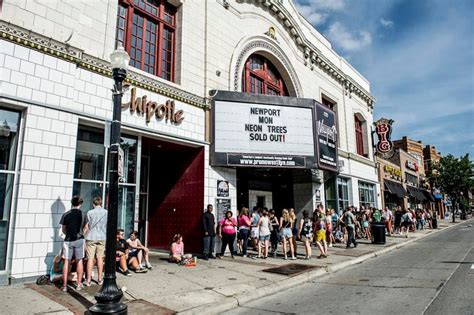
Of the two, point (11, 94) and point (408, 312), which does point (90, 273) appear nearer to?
point (11, 94)

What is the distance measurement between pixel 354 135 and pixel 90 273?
20798 millimetres

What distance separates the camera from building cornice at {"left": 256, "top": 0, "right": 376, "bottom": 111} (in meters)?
17.1

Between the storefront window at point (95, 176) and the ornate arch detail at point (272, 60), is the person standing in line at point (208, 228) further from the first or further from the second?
the ornate arch detail at point (272, 60)

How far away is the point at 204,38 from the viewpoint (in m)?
13.1

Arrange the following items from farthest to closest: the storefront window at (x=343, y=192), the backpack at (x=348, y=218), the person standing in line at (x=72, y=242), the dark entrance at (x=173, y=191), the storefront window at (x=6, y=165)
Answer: the storefront window at (x=343, y=192) < the backpack at (x=348, y=218) < the dark entrance at (x=173, y=191) < the storefront window at (x=6, y=165) < the person standing in line at (x=72, y=242)

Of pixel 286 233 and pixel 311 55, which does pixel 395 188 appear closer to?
pixel 311 55

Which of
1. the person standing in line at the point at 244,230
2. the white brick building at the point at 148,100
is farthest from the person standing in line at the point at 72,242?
the person standing in line at the point at 244,230

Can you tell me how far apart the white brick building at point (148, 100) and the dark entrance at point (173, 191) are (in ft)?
0.17

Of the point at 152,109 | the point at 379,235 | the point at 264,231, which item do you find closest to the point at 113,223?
the point at 152,109

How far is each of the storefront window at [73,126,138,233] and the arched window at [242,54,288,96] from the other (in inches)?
296

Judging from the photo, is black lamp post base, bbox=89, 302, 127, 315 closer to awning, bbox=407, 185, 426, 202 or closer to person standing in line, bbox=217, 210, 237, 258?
person standing in line, bbox=217, 210, 237, 258

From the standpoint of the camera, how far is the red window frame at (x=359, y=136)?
2558 centimetres

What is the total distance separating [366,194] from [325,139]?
1068cm

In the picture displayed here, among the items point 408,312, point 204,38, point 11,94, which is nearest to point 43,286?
point 11,94
